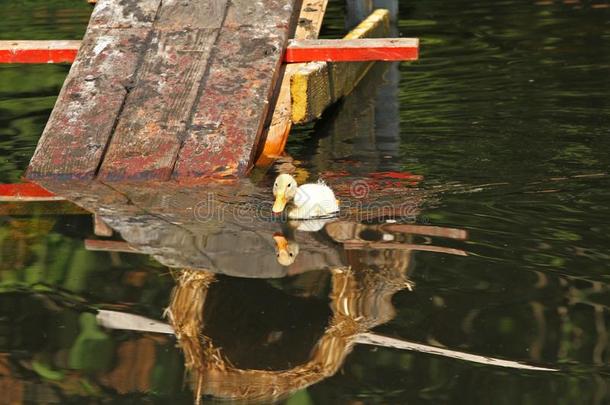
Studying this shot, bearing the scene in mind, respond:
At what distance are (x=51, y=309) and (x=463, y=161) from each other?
9.87 ft

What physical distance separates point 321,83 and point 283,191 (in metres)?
2.16

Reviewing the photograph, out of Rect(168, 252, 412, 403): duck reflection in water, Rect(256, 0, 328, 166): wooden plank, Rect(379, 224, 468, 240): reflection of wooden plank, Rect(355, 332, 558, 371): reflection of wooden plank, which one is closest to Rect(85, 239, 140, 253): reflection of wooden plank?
Rect(168, 252, 412, 403): duck reflection in water

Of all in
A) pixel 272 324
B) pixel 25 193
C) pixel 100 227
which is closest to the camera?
pixel 272 324

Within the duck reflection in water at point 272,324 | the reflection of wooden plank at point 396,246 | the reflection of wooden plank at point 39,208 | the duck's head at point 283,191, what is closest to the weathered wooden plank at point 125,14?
the reflection of wooden plank at point 39,208

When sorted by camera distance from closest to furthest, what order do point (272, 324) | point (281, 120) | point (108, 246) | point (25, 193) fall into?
point (272, 324), point (108, 246), point (25, 193), point (281, 120)

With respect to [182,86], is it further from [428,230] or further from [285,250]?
[428,230]

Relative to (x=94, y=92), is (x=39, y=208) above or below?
below

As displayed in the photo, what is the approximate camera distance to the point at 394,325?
4219 millimetres

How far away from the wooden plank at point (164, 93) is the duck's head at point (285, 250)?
3.98 feet

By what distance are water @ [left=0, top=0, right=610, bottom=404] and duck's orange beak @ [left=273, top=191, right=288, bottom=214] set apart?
0.34ft

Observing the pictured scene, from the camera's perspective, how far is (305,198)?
18.6 feet

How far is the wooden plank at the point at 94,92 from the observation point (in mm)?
6570

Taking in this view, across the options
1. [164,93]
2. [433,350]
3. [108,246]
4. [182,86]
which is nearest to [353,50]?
[182,86]

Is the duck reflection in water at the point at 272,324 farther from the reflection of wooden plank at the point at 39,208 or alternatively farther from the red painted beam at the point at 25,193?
the red painted beam at the point at 25,193
